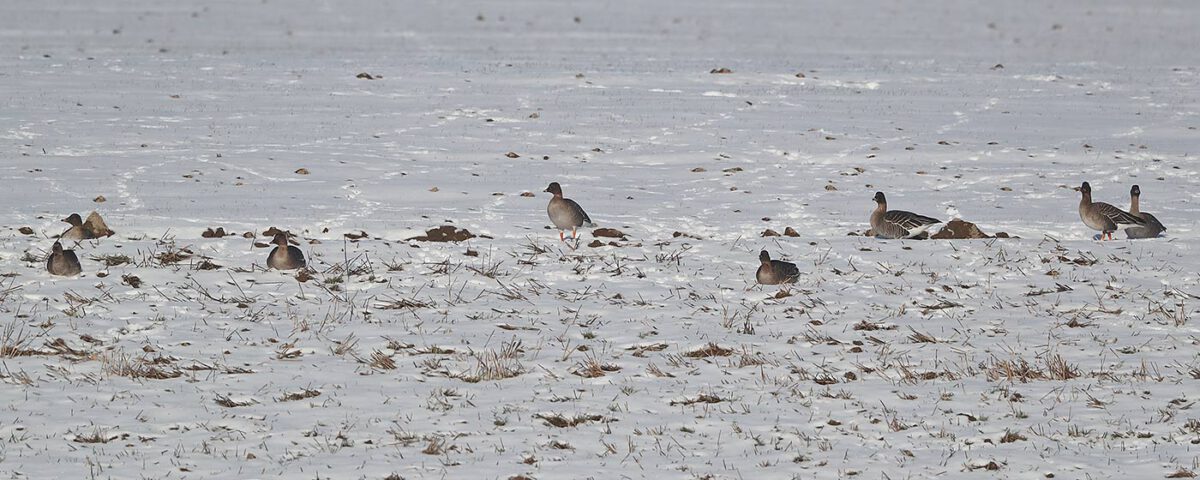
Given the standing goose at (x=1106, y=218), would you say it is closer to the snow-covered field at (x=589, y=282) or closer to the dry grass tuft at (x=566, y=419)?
the snow-covered field at (x=589, y=282)

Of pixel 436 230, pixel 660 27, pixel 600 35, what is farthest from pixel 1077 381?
pixel 660 27

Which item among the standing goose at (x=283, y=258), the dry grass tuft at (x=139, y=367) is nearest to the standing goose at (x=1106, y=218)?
the standing goose at (x=283, y=258)

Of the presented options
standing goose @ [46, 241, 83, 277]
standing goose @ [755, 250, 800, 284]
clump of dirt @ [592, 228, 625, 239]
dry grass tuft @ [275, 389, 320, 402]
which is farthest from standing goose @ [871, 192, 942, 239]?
standing goose @ [46, 241, 83, 277]

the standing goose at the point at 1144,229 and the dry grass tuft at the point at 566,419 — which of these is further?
the standing goose at the point at 1144,229

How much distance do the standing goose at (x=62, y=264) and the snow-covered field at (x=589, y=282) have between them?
197 mm

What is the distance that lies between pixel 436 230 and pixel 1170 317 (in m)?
8.27

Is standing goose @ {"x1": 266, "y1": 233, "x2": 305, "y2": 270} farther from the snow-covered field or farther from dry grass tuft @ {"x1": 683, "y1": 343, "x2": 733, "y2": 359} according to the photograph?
dry grass tuft @ {"x1": 683, "y1": 343, "x2": 733, "y2": 359}

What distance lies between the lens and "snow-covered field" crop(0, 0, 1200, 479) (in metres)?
8.55

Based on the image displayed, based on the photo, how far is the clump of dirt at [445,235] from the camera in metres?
15.4

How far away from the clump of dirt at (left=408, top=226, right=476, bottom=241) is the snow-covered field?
428mm

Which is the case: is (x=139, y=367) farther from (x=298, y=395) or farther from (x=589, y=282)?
(x=589, y=282)

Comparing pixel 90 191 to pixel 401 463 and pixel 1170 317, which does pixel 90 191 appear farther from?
pixel 1170 317

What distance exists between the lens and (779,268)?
43.0 feet

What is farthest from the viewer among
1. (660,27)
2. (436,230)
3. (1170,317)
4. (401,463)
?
(660,27)
